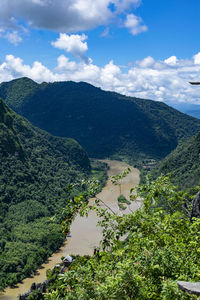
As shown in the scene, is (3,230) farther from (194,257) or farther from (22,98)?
(22,98)

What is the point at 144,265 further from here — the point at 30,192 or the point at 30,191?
the point at 30,191

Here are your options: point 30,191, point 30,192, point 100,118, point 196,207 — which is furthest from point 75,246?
point 100,118

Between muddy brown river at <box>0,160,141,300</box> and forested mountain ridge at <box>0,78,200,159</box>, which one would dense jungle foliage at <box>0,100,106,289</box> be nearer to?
muddy brown river at <box>0,160,141,300</box>

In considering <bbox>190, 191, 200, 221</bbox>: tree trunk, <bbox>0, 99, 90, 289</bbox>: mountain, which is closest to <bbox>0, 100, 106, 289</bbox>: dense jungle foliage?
<bbox>0, 99, 90, 289</bbox>: mountain

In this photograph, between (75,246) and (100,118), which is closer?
(75,246)

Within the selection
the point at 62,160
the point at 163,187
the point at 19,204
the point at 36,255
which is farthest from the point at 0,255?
the point at 62,160

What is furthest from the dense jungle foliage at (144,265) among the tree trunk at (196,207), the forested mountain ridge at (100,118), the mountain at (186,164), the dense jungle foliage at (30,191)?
the forested mountain ridge at (100,118)
